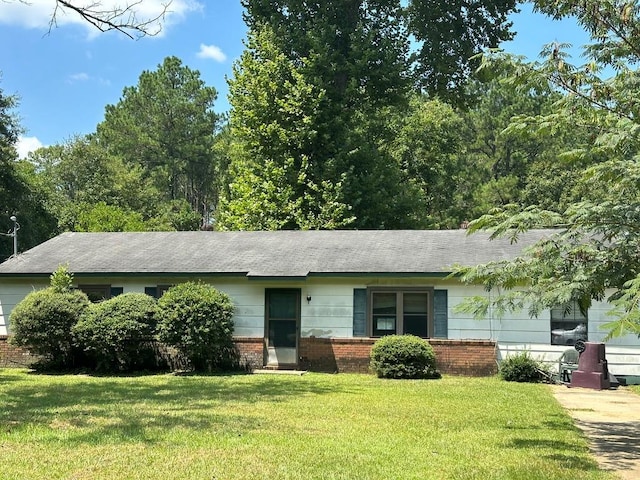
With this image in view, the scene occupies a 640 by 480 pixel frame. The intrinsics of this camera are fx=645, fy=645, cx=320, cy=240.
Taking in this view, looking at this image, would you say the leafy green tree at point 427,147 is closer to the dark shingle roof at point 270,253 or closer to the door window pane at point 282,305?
the dark shingle roof at point 270,253

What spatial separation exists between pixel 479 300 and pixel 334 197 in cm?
1839

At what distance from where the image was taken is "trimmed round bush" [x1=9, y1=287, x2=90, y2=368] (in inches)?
595

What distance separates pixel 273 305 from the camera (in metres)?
16.2

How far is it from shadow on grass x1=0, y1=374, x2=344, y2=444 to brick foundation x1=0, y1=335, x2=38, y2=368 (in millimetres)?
2685

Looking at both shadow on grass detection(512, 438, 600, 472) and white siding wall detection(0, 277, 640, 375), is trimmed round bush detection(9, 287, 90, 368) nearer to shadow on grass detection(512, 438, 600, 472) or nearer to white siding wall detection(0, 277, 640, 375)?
white siding wall detection(0, 277, 640, 375)

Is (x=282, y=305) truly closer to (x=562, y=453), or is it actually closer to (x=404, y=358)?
(x=404, y=358)

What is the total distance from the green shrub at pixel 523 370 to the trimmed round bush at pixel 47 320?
1004cm

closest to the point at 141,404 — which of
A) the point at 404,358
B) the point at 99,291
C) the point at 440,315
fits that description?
the point at 404,358

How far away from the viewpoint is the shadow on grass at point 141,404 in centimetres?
786

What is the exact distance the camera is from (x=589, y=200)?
23.5 feet

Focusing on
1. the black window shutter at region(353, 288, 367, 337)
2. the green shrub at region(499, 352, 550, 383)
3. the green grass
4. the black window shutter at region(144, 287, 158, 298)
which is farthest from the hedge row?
the green shrub at region(499, 352, 550, 383)

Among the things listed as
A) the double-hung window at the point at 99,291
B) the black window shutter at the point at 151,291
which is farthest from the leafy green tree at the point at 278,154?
the double-hung window at the point at 99,291

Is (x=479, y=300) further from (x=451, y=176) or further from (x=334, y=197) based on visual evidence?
(x=451, y=176)

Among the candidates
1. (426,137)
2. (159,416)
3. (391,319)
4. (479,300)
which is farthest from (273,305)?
(426,137)
